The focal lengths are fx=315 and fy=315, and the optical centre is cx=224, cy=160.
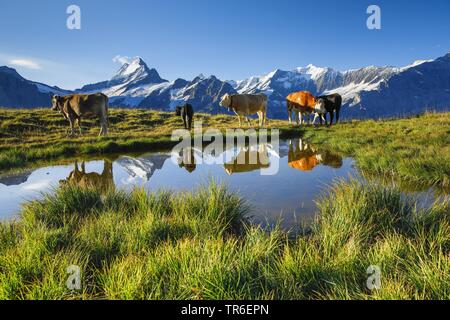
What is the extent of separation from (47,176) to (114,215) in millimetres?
6045

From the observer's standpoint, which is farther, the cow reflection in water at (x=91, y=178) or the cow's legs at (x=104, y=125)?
the cow's legs at (x=104, y=125)

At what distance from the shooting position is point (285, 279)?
11.8 feet

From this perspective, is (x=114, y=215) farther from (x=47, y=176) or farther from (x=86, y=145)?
(x=86, y=145)

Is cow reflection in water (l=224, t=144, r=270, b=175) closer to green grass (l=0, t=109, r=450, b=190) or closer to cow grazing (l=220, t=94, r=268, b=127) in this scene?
green grass (l=0, t=109, r=450, b=190)

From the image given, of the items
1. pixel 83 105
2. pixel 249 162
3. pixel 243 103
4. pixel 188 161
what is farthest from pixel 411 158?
pixel 83 105

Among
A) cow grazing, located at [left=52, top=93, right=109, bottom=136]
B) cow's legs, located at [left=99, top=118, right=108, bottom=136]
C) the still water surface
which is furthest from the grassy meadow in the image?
cow's legs, located at [left=99, top=118, right=108, bottom=136]

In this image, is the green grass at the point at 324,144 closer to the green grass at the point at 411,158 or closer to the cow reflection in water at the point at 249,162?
the green grass at the point at 411,158

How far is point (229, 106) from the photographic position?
77.7 feet

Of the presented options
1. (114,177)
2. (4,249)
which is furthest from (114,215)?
(114,177)

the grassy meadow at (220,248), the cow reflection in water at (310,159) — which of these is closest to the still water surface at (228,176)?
the cow reflection in water at (310,159)

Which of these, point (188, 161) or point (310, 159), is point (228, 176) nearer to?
point (188, 161)

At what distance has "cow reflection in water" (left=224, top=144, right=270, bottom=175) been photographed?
10.7 m

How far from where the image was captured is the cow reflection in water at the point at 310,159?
430 inches

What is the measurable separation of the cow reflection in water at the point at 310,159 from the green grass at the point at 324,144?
0.78 m
